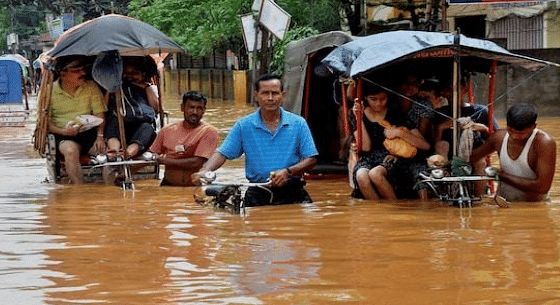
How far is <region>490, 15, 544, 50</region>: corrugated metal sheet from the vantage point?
26625 millimetres

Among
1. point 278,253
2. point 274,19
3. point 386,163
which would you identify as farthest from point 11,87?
point 278,253

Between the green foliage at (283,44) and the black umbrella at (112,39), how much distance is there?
12571 mm

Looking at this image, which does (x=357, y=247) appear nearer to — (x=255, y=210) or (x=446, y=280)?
(x=446, y=280)

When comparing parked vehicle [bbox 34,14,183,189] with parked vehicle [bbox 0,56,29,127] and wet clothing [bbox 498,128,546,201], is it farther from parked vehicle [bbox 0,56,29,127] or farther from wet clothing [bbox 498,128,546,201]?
Answer: parked vehicle [bbox 0,56,29,127]

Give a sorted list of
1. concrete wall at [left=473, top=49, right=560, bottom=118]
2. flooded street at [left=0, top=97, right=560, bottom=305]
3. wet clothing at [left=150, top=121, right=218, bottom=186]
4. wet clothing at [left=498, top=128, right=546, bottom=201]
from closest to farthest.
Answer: flooded street at [left=0, top=97, right=560, bottom=305] < wet clothing at [left=498, top=128, right=546, bottom=201] < wet clothing at [left=150, top=121, right=218, bottom=186] < concrete wall at [left=473, top=49, right=560, bottom=118]

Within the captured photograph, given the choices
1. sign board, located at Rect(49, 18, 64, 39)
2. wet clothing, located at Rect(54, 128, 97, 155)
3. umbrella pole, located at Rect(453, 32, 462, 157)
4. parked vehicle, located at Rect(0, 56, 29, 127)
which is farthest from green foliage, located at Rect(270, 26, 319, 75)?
sign board, located at Rect(49, 18, 64, 39)

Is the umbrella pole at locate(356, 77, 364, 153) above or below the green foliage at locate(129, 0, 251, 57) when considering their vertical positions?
below

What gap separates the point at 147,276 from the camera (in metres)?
6.79

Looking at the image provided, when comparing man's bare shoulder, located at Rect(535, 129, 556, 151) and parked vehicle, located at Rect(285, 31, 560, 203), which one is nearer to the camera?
man's bare shoulder, located at Rect(535, 129, 556, 151)

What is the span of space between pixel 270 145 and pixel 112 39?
10.7 ft

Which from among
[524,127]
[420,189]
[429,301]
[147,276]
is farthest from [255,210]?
[429,301]

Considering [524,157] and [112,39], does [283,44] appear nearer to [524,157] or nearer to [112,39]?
[112,39]

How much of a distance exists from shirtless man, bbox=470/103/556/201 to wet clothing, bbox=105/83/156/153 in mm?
4462

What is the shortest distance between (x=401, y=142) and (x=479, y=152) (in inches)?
28.7
